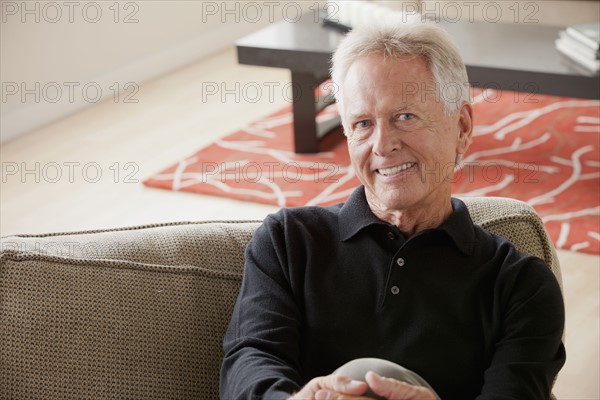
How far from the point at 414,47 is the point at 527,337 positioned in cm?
49

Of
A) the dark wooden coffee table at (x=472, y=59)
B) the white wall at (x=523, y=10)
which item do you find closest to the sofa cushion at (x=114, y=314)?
the dark wooden coffee table at (x=472, y=59)

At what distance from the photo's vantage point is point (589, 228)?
335 centimetres

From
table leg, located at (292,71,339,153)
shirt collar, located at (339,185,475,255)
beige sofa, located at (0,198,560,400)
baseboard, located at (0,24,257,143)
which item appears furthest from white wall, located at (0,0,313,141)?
shirt collar, located at (339,185,475,255)

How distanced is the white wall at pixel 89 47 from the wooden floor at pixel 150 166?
3.8 inches

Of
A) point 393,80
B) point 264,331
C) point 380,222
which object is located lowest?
point 264,331

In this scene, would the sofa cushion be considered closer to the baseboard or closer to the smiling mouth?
the smiling mouth

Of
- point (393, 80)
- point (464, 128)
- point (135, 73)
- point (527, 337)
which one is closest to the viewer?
point (527, 337)

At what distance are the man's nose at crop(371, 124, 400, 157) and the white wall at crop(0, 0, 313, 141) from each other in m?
3.13

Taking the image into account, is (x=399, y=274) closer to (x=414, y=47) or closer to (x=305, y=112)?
(x=414, y=47)

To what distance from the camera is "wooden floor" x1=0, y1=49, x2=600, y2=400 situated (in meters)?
2.95

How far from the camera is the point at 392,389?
126 centimetres

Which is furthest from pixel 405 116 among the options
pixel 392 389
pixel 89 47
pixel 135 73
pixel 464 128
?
pixel 135 73

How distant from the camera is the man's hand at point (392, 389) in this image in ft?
4.12

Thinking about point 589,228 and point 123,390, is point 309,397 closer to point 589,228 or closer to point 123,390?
point 123,390
